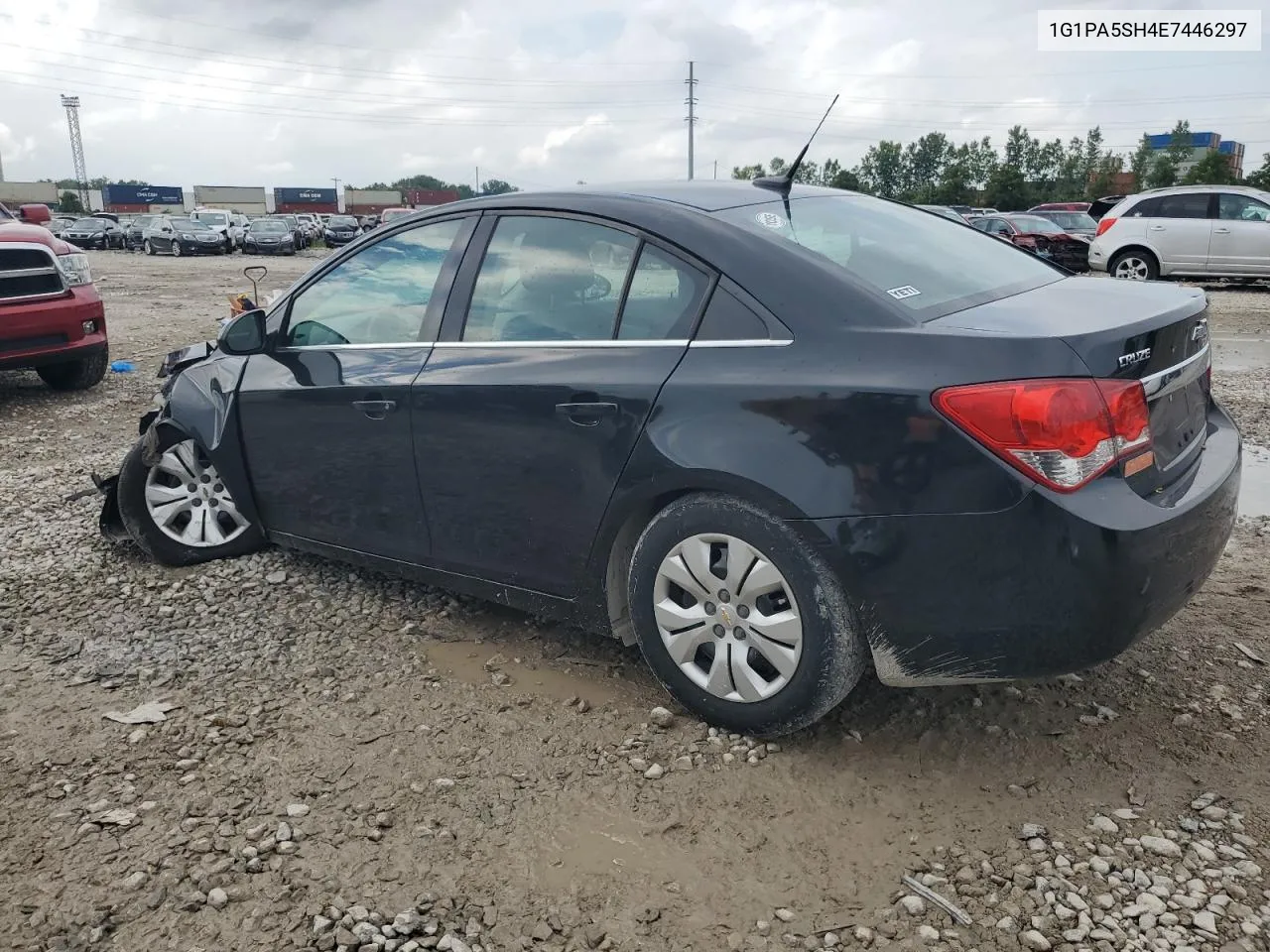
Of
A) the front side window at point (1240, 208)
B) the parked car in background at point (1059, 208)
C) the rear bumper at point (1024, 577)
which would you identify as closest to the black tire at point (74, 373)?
the rear bumper at point (1024, 577)

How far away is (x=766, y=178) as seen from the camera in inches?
146

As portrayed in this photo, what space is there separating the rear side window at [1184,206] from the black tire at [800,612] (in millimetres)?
16073

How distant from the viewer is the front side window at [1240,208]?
1590cm

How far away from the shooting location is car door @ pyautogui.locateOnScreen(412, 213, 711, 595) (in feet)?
9.96

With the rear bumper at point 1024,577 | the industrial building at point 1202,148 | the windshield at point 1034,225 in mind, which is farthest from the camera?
the industrial building at point 1202,148

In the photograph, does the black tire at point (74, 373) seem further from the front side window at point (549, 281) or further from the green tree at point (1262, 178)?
the green tree at point (1262, 178)

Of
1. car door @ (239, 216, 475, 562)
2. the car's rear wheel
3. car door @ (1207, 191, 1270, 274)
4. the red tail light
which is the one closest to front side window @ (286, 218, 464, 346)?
car door @ (239, 216, 475, 562)

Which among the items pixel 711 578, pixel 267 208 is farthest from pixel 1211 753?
pixel 267 208

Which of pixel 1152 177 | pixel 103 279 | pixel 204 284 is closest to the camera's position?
pixel 204 284

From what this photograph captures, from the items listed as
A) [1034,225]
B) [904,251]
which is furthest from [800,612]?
[1034,225]

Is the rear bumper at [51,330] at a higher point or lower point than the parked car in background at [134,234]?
lower

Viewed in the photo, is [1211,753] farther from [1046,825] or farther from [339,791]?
[339,791]

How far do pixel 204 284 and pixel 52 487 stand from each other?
18.2 metres

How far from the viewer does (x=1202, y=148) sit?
294 feet
